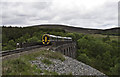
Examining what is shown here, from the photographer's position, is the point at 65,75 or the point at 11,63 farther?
the point at 65,75

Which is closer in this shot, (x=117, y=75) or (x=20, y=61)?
(x=20, y=61)

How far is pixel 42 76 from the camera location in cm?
870

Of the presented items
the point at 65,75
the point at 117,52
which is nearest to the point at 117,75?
the point at 117,52

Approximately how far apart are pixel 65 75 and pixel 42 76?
228 cm

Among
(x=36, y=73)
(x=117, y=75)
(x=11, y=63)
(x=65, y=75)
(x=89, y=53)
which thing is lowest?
(x=117, y=75)

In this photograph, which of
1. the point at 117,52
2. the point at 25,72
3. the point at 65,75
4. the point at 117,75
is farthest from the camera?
the point at 117,52

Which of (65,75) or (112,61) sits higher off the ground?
(65,75)

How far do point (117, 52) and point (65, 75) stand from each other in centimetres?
5163

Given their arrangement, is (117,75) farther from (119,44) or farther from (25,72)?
(119,44)

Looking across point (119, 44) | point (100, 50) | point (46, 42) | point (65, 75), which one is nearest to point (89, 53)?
point (100, 50)

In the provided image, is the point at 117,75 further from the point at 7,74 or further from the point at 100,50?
the point at 7,74

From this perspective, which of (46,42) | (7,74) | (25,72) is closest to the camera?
(7,74)

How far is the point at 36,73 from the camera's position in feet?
29.0

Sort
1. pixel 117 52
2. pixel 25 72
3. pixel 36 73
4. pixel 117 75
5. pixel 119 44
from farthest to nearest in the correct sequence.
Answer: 1. pixel 119 44
2. pixel 117 52
3. pixel 117 75
4. pixel 36 73
5. pixel 25 72
